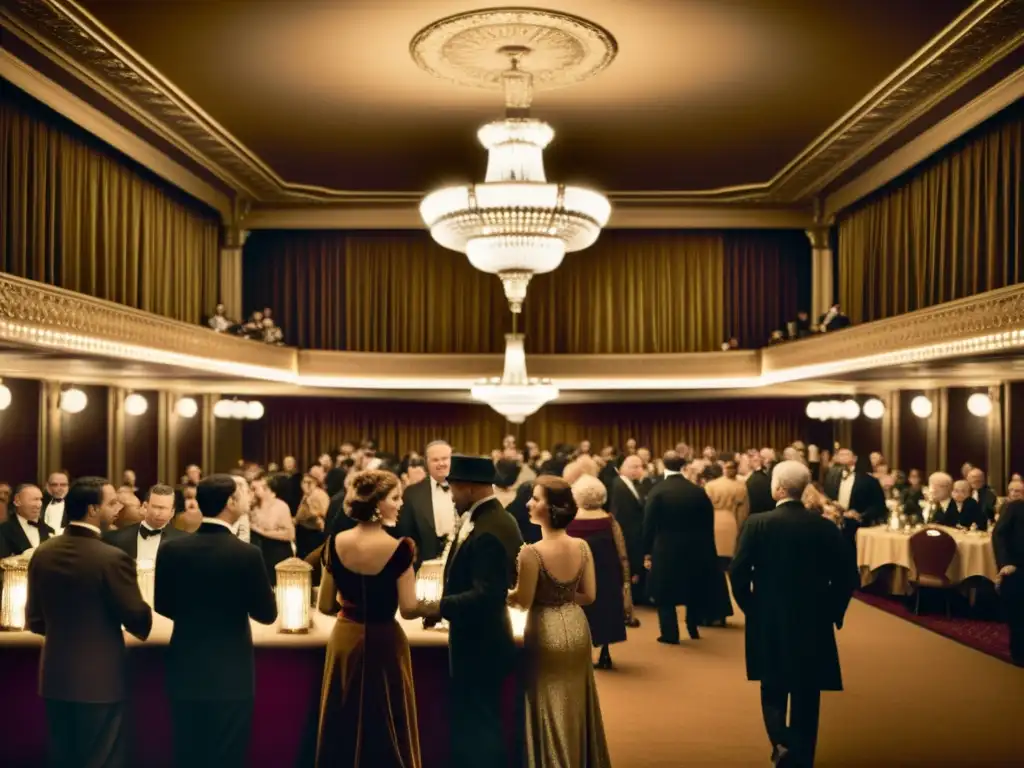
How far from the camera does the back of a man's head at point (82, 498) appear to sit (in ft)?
13.3

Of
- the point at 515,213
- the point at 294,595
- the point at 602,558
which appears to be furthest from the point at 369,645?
the point at 515,213

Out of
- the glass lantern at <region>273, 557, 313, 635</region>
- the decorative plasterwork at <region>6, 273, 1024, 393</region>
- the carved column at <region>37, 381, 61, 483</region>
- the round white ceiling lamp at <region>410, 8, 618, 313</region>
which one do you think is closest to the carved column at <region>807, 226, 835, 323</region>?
the decorative plasterwork at <region>6, 273, 1024, 393</region>

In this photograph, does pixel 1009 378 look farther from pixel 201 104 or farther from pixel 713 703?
pixel 201 104

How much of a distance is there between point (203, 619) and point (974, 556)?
300 inches

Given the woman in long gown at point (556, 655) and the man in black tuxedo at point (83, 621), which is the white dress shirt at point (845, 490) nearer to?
the woman in long gown at point (556, 655)

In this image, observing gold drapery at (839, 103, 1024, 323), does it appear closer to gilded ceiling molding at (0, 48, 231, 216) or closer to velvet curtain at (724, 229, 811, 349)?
velvet curtain at (724, 229, 811, 349)

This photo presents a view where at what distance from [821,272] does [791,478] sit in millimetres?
15146

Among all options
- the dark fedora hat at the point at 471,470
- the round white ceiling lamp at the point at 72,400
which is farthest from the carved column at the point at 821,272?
the dark fedora hat at the point at 471,470

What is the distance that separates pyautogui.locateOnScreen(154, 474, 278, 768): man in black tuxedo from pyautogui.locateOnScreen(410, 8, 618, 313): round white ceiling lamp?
213 inches

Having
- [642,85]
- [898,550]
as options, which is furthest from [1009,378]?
[642,85]

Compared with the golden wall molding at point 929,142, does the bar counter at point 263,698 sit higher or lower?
lower

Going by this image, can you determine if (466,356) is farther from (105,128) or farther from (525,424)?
(105,128)

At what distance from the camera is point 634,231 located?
68.2 ft

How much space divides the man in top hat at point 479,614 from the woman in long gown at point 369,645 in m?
0.29
